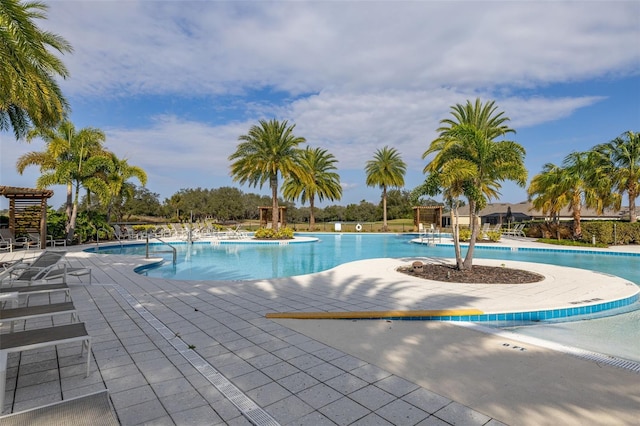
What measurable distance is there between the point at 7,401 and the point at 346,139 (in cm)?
2841

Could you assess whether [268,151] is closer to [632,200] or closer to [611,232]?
[611,232]

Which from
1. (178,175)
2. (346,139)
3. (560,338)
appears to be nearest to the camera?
(560,338)

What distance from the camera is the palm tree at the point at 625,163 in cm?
1859

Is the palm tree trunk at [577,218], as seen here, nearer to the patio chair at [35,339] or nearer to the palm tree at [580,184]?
the palm tree at [580,184]

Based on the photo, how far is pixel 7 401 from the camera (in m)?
2.64

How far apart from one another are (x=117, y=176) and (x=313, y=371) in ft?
66.9

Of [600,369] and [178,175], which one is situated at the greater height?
[178,175]

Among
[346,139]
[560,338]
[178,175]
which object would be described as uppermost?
[346,139]

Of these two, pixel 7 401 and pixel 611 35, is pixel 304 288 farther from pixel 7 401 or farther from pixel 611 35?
pixel 611 35

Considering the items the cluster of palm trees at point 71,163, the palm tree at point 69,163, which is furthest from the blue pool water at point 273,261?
the palm tree at point 69,163

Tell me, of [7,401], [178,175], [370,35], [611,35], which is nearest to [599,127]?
[611,35]

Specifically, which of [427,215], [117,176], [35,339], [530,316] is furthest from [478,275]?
[427,215]

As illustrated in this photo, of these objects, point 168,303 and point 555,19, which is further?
point 555,19

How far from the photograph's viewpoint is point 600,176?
19.0 metres
